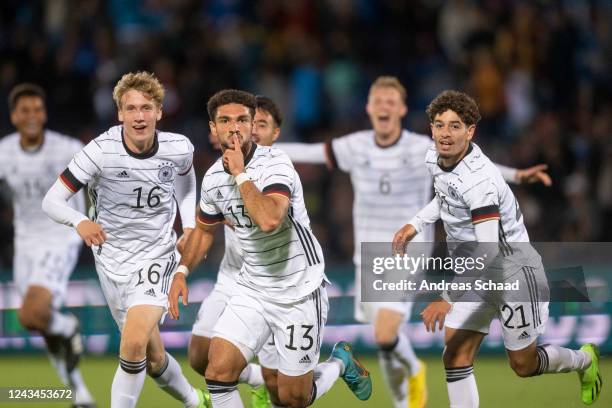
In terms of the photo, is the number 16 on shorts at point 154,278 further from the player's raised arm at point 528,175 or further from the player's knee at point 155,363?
the player's raised arm at point 528,175

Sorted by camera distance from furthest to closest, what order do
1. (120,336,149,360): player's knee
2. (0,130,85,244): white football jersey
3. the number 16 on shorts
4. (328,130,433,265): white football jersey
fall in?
(0,130,85,244): white football jersey
(328,130,433,265): white football jersey
the number 16 on shorts
(120,336,149,360): player's knee

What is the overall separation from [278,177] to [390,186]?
259 cm

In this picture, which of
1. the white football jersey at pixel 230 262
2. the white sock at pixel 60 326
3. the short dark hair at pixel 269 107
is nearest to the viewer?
the white football jersey at pixel 230 262

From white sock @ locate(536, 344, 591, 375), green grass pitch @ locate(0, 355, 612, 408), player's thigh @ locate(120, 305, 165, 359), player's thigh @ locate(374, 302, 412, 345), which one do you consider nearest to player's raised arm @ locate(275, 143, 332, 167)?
player's thigh @ locate(374, 302, 412, 345)

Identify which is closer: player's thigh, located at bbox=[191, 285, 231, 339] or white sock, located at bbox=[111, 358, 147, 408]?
white sock, located at bbox=[111, 358, 147, 408]

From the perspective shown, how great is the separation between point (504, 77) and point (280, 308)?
6998 millimetres

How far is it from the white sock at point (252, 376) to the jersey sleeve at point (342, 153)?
1.89 metres

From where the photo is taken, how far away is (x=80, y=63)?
44.9ft

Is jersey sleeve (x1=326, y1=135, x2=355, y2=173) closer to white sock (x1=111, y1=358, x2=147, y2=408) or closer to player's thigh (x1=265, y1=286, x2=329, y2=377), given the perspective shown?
player's thigh (x1=265, y1=286, x2=329, y2=377)

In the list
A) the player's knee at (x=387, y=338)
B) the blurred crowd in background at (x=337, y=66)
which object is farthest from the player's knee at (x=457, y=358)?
the blurred crowd in background at (x=337, y=66)

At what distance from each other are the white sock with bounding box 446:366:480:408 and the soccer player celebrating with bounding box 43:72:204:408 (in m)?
1.74

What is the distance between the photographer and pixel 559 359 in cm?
764

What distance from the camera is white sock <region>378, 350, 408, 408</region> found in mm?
8781

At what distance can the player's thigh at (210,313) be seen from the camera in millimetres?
8016
